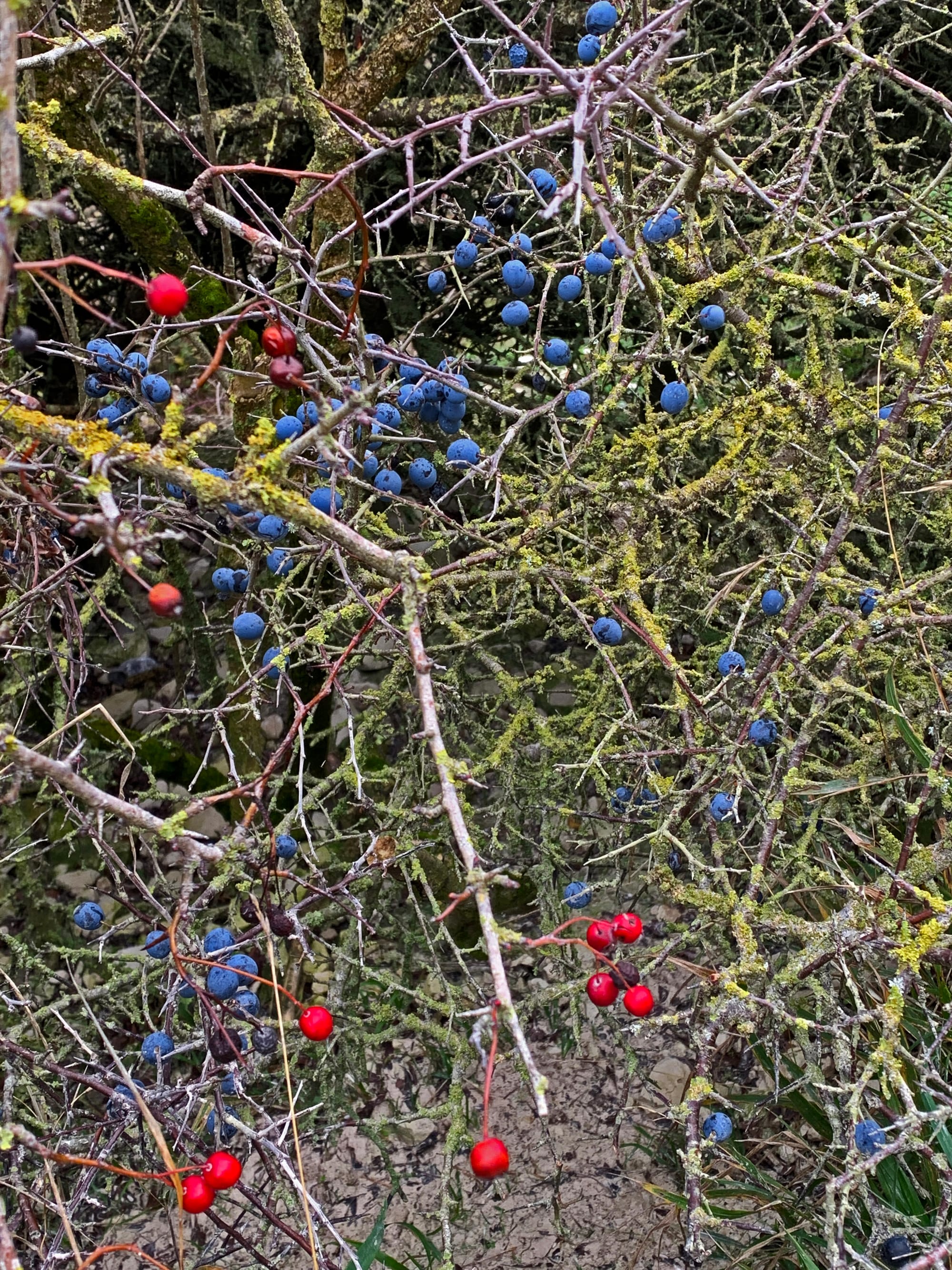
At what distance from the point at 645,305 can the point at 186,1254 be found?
6.92 feet

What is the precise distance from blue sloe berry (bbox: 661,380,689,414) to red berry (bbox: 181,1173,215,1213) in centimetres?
137

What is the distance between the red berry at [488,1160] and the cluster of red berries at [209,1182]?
1.14 feet

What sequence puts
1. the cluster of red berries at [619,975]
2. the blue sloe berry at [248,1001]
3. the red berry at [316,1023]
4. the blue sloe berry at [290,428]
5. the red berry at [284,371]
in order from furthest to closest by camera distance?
the blue sloe berry at [290,428] < the blue sloe berry at [248,1001] < the red berry at [316,1023] < the cluster of red berries at [619,975] < the red berry at [284,371]

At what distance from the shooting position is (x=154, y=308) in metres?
0.99

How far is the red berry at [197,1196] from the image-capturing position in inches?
44.1

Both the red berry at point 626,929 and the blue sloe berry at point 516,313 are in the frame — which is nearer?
the red berry at point 626,929

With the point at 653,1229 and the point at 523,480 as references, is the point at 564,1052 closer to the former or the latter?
the point at 653,1229

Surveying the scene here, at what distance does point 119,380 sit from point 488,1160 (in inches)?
50.7

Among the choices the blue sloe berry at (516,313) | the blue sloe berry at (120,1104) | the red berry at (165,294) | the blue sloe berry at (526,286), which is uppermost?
the red berry at (165,294)

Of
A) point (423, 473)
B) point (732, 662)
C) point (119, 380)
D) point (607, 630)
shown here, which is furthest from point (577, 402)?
point (119, 380)

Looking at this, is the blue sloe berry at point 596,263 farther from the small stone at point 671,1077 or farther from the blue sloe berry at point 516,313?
the small stone at point 671,1077

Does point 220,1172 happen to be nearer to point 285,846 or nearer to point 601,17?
point 285,846

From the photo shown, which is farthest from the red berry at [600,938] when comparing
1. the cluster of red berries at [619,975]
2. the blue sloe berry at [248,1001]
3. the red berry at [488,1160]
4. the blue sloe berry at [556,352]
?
the blue sloe berry at [556,352]

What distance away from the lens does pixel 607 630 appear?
1.74 metres
